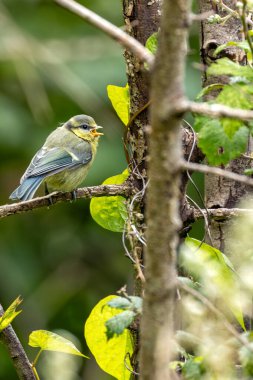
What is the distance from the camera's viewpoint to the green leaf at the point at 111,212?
8.50 ft

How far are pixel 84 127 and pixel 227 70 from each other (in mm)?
2669

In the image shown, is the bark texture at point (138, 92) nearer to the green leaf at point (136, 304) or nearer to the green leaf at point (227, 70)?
the green leaf at point (227, 70)

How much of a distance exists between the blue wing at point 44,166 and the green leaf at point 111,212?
96cm

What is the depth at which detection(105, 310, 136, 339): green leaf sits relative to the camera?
62.6 inches

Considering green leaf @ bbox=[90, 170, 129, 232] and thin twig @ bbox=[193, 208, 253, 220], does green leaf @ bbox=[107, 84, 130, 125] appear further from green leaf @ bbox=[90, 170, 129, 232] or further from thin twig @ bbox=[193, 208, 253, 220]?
thin twig @ bbox=[193, 208, 253, 220]

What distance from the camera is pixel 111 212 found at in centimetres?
261

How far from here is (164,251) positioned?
1.22 m

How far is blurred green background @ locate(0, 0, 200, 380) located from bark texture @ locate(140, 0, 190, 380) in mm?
3839

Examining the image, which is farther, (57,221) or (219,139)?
(57,221)

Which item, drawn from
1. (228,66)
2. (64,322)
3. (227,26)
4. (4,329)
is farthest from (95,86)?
(228,66)

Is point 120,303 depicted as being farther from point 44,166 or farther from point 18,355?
point 44,166

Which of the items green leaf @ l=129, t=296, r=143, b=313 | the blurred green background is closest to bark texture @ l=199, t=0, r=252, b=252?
green leaf @ l=129, t=296, r=143, b=313

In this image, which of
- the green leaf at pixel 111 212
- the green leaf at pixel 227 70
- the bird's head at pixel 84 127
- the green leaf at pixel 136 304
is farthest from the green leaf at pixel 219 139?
the bird's head at pixel 84 127

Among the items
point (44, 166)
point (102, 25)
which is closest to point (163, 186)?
point (102, 25)
